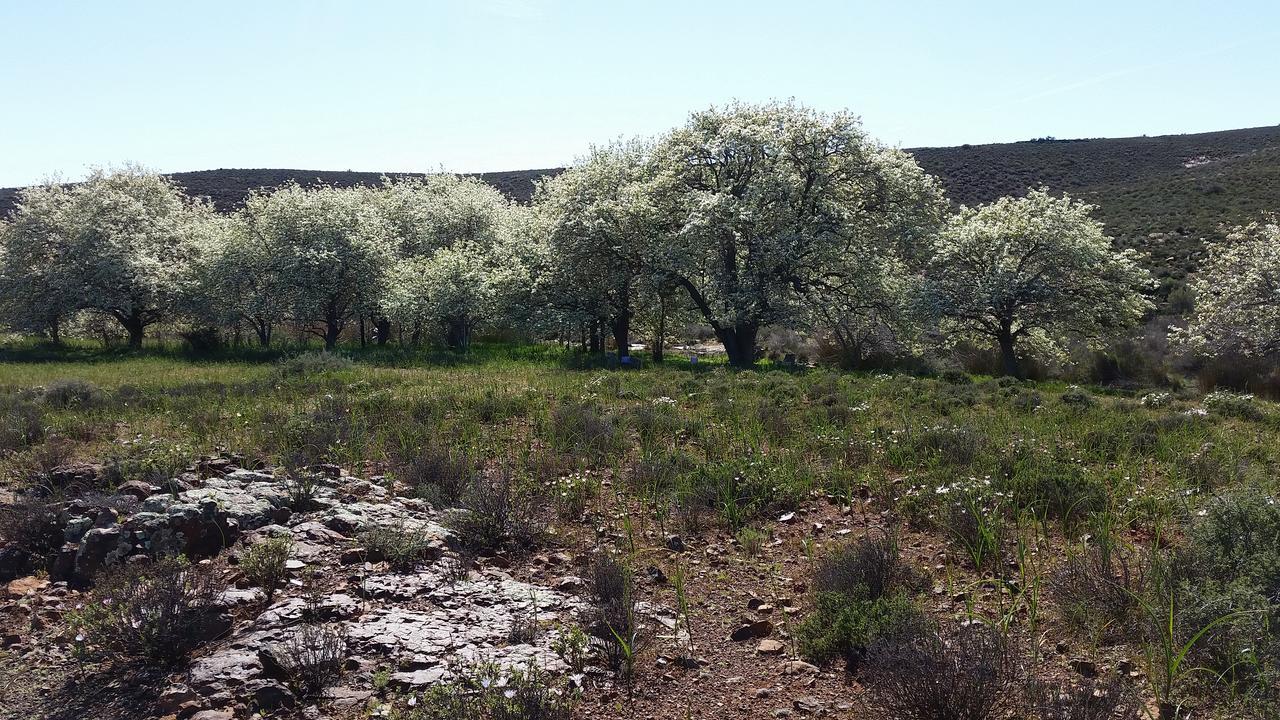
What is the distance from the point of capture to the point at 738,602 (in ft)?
17.1

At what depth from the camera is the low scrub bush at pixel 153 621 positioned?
4270 mm

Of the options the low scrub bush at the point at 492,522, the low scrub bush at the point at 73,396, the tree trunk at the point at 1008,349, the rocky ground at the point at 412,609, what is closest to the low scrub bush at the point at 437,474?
the rocky ground at the point at 412,609

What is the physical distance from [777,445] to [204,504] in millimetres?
6975

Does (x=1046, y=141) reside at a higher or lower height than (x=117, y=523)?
higher

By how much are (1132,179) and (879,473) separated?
77.9m

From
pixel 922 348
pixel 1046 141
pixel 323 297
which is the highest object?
pixel 1046 141

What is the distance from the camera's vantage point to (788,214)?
20875 mm

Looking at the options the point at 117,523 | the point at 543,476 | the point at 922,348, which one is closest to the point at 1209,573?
the point at 543,476

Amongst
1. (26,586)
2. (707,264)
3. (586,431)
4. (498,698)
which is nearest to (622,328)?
(707,264)

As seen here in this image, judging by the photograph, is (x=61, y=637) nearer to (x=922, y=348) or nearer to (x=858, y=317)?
(x=858, y=317)

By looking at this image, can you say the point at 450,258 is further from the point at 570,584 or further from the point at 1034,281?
the point at 570,584

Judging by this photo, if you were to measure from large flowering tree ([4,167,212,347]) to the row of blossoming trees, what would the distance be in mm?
104

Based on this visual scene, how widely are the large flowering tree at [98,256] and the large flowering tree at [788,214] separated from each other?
2260cm

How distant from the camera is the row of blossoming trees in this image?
833 inches
